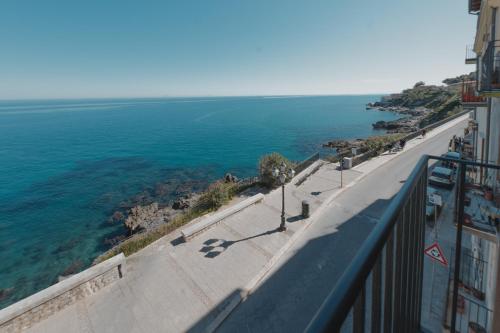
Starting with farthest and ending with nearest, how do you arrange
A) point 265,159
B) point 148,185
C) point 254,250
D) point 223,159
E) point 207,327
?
point 223,159
point 148,185
point 265,159
point 254,250
point 207,327

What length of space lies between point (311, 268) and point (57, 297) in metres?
8.99

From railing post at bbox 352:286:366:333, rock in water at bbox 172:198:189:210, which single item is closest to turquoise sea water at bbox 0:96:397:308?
rock in water at bbox 172:198:189:210

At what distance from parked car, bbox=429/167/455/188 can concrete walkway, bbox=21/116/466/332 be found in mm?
7888

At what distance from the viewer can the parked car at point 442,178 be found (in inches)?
564

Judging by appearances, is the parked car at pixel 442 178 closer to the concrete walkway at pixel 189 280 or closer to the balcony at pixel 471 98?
the balcony at pixel 471 98

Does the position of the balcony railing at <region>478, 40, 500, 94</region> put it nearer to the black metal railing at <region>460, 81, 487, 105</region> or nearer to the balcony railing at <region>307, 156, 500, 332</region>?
the black metal railing at <region>460, 81, 487, 105</region>

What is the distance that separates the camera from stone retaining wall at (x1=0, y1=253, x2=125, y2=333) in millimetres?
7371

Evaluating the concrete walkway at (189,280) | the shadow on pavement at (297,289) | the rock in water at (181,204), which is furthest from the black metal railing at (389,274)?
the rock in water at (181,204)

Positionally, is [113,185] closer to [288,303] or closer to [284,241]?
[284,241]

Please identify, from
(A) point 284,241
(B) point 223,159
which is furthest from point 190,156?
(A) point 284,241

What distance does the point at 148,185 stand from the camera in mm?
27719

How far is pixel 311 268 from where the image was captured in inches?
361

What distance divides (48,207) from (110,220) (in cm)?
840

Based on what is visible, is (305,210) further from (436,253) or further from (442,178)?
(442,178)
